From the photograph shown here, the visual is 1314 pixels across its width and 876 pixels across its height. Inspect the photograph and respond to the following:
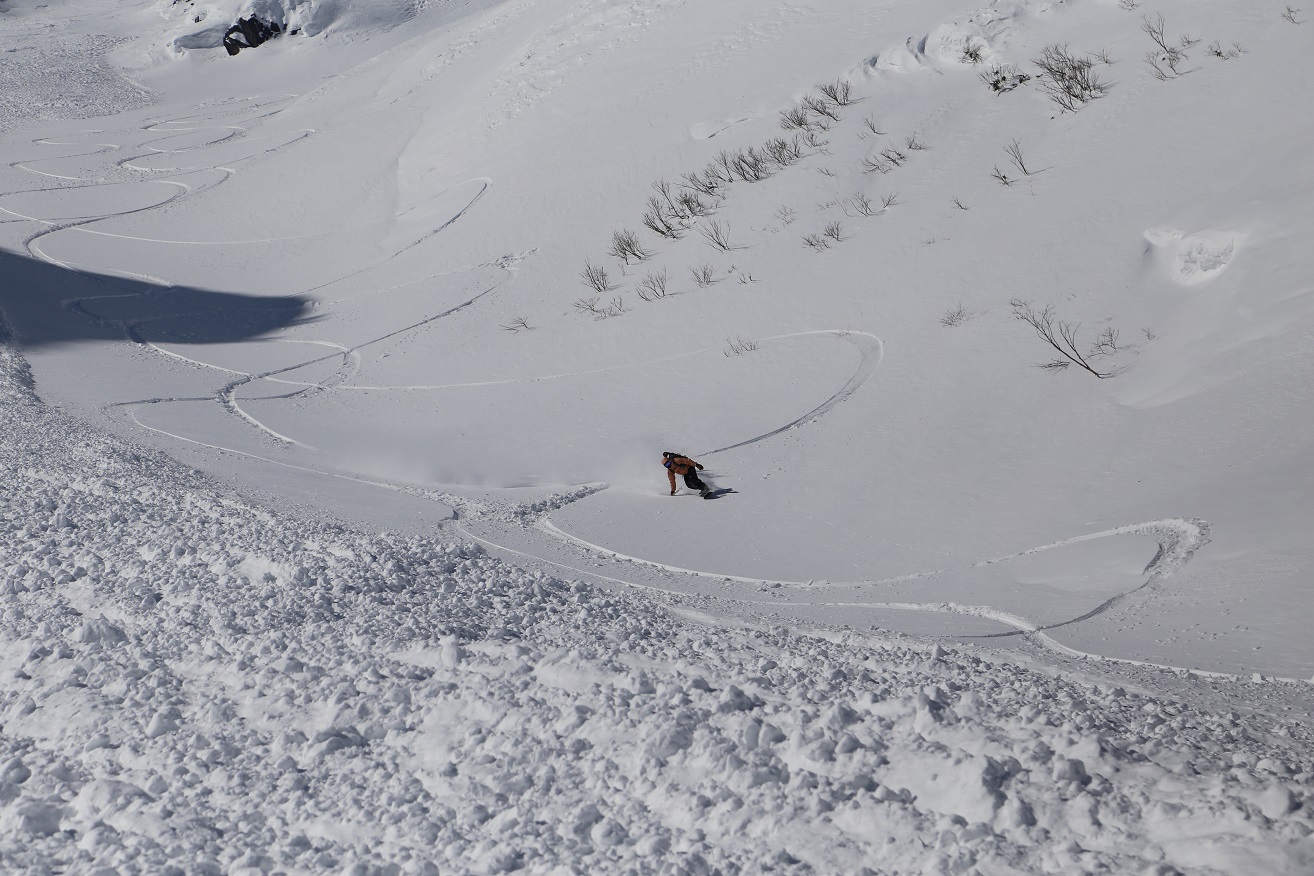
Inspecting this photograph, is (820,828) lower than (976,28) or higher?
lower

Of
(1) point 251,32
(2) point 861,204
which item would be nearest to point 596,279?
(2) point 861,204

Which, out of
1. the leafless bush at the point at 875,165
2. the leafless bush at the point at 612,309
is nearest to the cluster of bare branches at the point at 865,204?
the leafless bush at the point at 875,165

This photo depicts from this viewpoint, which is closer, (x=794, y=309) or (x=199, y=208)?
(x=794, y=309)

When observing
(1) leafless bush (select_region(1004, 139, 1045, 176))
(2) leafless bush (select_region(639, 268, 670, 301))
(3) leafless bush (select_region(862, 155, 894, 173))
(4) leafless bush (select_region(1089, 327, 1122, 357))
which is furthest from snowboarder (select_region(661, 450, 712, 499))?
(3) leafless bush (select_region(862, 155, 894, 173))

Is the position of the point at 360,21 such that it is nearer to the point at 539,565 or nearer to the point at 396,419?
the point at 396,419

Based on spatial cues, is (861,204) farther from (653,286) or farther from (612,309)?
(612,309)

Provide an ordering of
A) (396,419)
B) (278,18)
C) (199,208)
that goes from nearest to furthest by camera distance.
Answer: (396,419)
(199,208)
(278,18)

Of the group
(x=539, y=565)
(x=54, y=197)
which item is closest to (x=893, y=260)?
(x=539, y=565)
